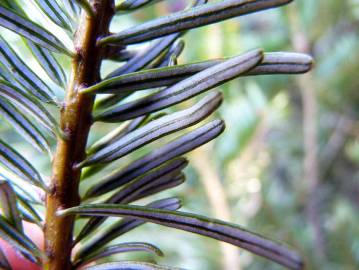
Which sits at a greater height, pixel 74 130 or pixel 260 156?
pixel 260 156

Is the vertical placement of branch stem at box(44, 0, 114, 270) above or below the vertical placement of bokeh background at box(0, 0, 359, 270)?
below

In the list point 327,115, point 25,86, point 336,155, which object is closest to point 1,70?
point 25,86

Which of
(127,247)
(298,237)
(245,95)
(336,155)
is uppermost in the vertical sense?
(336,155)

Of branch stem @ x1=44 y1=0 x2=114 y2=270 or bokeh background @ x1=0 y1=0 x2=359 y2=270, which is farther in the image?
bokeh background @ x1=0 y1=0 x2=359 y2=270

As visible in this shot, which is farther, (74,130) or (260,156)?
(260,156)

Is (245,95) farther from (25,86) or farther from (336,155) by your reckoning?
(25,86)

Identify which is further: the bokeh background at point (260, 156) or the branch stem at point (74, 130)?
the bokeh background at point (260, 156)

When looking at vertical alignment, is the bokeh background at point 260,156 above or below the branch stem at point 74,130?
above

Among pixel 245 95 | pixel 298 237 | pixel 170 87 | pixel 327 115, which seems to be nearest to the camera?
pixel 170 87
